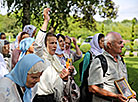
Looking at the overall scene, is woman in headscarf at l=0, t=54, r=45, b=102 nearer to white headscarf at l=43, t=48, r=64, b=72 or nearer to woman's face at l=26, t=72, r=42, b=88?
woman's face at l=26, t=72, r=42, b=88

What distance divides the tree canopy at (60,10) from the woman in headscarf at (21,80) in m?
7.35

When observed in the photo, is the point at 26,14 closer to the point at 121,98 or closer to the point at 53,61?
the point at 53,61

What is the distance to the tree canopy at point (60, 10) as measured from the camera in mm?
10560

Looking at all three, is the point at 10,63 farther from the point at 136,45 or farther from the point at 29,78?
the point at 136,45

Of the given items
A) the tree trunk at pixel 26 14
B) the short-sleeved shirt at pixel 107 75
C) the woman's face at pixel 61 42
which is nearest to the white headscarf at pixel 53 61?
the short-sleeved shirt at pixel 107 75

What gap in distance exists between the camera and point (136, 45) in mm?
31859

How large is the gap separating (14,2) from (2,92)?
9.80 metres

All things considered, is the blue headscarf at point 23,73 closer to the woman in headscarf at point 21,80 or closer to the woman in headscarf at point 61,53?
the woman in headscarf at point 21,80

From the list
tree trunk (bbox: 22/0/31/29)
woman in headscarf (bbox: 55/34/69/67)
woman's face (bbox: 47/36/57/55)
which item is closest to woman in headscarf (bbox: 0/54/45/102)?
woman's face (bbox: 47/36/57/55)

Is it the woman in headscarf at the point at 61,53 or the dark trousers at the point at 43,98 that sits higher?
the woman in headscarf at the point at 61,53

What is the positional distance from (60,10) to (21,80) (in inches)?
373

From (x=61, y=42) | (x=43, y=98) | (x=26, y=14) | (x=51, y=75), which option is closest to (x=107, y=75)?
(x=51, y=75)

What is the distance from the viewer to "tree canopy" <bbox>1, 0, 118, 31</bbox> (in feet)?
34.6

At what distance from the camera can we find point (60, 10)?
1125cm
